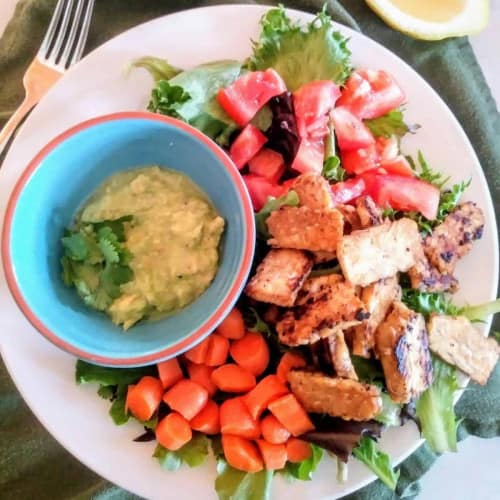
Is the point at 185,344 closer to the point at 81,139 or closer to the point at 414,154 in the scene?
the point at 81,139

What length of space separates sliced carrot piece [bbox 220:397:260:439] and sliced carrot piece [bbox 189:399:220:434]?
2 centimetres

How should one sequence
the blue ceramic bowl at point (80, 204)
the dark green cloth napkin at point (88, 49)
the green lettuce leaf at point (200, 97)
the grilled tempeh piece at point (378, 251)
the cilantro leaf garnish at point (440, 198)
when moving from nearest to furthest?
the blue ceramic bowl at point (80, 204) < the grilled tempeh piece at point (378, 251) < the green lettuce leaf at point (200, 97) < the cilantro leaf garnish at point (440, 198) < the dark green cloth napkin at point (88, 49)

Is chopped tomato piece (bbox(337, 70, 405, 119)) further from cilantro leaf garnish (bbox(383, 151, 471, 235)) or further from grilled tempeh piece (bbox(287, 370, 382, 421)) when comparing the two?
grilled tempeh piece (bbox(287, 370, 382, 421))

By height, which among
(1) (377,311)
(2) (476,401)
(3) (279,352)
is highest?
(1) (377,311)

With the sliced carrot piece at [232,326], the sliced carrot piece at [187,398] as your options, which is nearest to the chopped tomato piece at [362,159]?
the sliced carrot piece at [232,326]

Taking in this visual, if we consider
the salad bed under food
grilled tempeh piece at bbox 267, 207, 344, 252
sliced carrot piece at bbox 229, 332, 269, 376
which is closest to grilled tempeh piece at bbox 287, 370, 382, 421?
the salad bed under food

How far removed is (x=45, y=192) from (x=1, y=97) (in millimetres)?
609

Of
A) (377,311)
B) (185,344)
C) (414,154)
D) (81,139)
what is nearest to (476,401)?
(377,311)

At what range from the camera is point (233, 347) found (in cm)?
188

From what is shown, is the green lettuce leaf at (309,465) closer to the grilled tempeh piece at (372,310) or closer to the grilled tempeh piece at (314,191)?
the grilled tempeh piece at (372,310)

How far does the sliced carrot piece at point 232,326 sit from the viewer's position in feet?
6.10

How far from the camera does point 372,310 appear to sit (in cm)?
180

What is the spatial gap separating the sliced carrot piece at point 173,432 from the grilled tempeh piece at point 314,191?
623 mm

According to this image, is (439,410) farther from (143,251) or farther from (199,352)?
(143,251)
